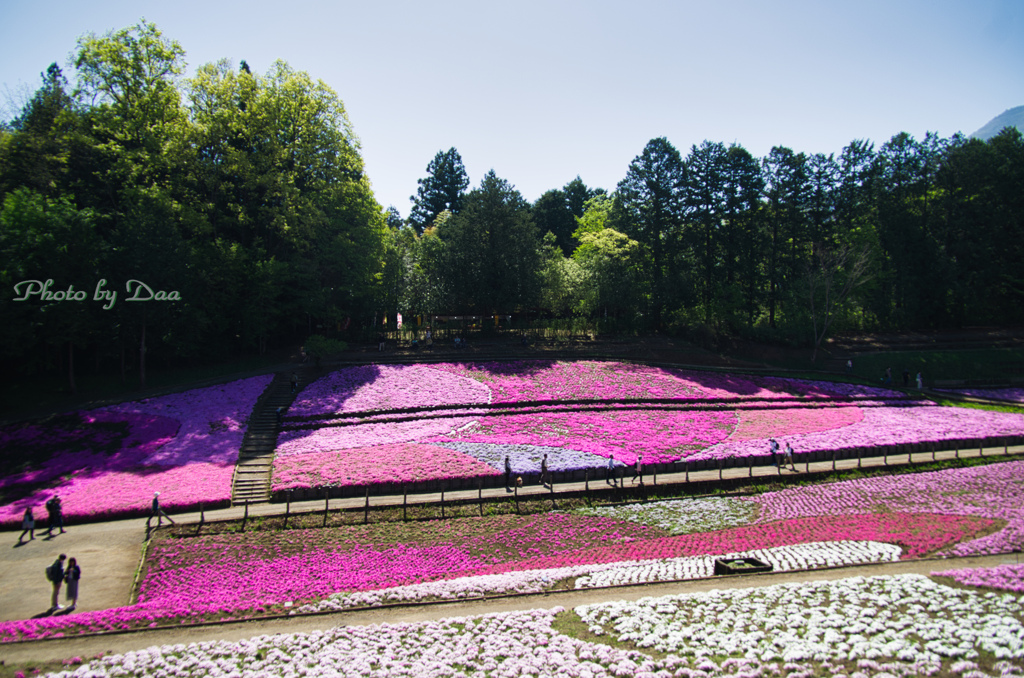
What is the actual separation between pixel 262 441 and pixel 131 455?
20.8 ft

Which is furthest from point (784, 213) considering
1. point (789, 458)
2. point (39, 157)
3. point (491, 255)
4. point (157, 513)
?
point (39, 157)

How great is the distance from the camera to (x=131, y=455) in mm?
28484

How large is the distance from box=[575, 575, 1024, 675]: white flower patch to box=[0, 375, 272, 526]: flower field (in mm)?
19731

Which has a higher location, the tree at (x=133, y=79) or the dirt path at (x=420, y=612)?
the tree at (x=133, y=79)

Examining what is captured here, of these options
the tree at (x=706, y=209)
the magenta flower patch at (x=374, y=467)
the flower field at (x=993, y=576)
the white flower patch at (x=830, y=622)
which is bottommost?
the flower field at (x=993, y=576)

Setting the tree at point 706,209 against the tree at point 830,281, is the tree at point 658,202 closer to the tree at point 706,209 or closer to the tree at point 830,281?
the tree at point 706,209

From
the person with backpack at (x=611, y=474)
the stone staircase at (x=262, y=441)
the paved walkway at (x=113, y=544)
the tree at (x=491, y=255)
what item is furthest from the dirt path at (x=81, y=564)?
the tree at (x=491, y=255)

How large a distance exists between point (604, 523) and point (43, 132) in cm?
4943

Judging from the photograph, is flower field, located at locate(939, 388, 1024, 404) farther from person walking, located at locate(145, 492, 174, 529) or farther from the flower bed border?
person walking, located at locate(145, 492, 174, 529)

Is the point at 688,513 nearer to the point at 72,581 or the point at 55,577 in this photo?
the point at 72,581

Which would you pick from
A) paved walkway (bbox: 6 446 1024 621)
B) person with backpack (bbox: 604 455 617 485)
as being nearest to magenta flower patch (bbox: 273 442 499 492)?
paved walkway (bbox: 6 446 1024 621)

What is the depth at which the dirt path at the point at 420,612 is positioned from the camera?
14.7m

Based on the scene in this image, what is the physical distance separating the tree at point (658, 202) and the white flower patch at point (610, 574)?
39836 millimetres

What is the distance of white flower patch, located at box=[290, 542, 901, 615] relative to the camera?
17.1 m
